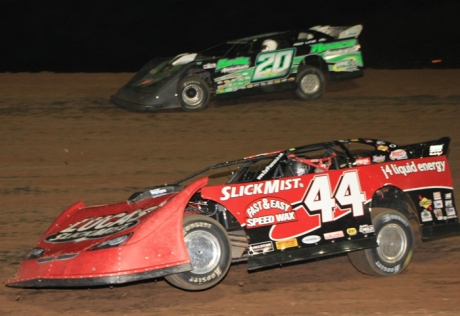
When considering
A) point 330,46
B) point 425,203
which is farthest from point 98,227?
point 330,46

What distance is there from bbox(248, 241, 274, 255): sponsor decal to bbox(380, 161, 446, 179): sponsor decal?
1264 millimetres

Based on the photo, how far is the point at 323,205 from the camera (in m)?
5.60

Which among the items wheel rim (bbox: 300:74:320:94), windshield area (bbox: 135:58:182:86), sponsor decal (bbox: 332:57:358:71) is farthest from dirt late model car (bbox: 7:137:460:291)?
sponsor decal (bbox: 332:57:358:71)

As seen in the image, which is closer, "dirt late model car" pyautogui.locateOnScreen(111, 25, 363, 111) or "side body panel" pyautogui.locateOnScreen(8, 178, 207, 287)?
"side body panel" pyautogui.locateOnScreen(8, 178, 207, 287)

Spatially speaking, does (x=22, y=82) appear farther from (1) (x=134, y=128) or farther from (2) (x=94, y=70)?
(1) (x=134, y=128)

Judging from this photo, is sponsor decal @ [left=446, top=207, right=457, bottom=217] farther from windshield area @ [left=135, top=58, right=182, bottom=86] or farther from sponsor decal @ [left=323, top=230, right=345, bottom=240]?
windshield area @ [left=135, top=58, right=182, bottom=86]

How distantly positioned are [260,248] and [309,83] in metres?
8.22

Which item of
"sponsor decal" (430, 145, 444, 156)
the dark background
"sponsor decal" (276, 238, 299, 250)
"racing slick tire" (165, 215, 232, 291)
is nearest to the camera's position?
"racing slick tire" (165, 215, 232, 291)

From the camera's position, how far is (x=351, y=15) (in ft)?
65.6

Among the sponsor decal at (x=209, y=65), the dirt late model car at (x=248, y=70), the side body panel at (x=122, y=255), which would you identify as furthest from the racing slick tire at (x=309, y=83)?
the side body panel at (x=122, y=255)

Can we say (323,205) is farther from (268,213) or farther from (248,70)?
(248,70)

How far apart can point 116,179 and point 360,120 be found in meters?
4.96

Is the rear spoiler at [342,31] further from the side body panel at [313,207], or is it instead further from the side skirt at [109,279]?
the side skirt at [109,279]

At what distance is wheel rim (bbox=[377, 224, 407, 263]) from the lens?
579cm
